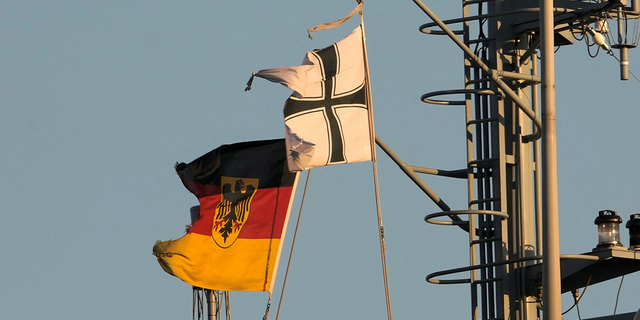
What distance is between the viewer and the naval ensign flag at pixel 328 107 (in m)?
16.8

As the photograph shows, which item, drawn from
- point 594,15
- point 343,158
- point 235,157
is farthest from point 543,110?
point 235,157

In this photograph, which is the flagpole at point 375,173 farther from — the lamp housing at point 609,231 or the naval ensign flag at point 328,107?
Answer: the lamp housing at point 609,231

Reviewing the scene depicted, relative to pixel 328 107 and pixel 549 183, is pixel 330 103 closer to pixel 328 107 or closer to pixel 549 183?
pixel 328 107

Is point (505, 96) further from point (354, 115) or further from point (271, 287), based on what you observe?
point (271, 287)

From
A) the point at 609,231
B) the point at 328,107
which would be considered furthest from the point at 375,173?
the point at 609,231

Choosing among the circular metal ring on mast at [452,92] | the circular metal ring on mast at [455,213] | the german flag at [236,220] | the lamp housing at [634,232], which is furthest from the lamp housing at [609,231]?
the german flag at [236,220]

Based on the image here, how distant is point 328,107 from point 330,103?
8cm

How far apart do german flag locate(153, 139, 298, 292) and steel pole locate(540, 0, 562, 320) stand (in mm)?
4821

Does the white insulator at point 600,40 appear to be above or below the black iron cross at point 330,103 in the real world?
above

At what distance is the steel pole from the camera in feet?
44.4

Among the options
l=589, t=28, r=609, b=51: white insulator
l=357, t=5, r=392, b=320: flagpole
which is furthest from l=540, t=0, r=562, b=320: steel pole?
l=589, t=28, r=609, b=51: white insulator

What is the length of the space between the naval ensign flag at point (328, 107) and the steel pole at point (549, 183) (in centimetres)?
349

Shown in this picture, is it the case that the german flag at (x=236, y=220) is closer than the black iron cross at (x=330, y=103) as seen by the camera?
No

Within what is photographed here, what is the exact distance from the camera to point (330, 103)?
17.2m
